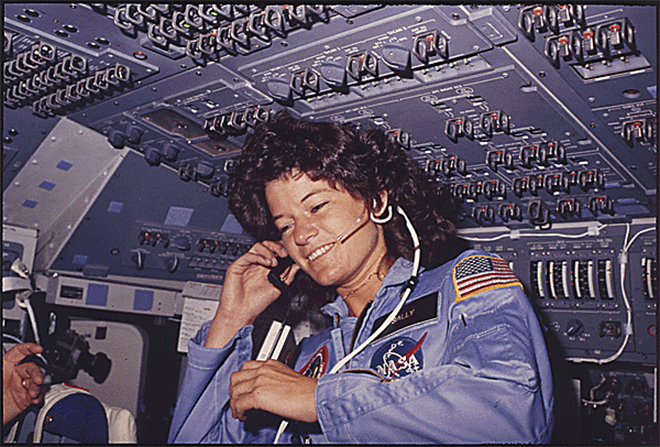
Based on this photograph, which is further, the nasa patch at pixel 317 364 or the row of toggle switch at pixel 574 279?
the row of toggle switch at pixel 574 279

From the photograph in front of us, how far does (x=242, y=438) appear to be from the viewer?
158 cm

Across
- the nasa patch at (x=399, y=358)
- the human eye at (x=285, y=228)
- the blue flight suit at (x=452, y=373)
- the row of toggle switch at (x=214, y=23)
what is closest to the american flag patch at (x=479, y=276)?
the blue flight suit at (x=452, y=373)

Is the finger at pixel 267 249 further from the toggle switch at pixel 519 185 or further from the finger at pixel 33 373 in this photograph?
the finger at pixel 33 373

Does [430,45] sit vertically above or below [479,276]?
above

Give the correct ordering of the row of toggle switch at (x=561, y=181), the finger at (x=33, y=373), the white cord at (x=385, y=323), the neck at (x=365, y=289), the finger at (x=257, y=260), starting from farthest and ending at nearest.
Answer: the finger at (x=33, y=373), the row of toggle switch at (x=561, y=181), the finger at (x=257, y=260), the neck at (x=365, y=289), the white cord at (x=385, y=323)

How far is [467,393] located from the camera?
967 millimetres

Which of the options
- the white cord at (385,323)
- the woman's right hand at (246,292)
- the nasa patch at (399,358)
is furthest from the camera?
the woman's right hand at (246,292)

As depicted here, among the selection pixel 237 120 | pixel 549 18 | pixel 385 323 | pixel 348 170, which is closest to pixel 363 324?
pixel 385 323

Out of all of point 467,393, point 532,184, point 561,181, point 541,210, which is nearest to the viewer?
point 467,393

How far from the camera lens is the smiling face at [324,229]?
149 cm

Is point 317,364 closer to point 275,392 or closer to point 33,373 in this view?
point 275,392

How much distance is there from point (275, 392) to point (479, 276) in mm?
488

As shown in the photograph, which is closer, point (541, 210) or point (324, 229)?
point (324, 229)

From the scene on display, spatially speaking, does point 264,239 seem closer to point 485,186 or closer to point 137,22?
point 137,22
